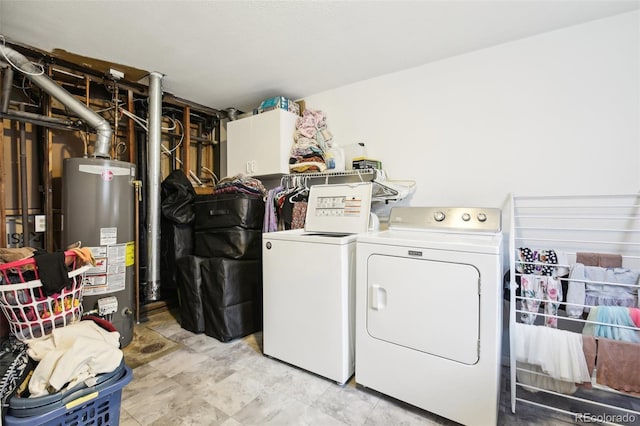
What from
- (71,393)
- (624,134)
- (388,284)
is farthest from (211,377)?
(624,134)

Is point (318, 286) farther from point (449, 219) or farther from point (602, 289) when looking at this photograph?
point (602, 289)

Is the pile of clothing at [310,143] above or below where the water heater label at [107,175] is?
above

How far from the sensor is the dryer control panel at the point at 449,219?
5.57ft

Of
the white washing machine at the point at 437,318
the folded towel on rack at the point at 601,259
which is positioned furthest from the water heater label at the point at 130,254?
the folded towel on rack at the point at 601,259

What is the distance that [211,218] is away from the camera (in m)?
2.58

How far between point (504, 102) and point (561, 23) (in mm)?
506

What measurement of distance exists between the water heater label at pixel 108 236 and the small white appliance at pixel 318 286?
1160mm

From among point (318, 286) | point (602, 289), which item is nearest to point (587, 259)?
point (602, 289)

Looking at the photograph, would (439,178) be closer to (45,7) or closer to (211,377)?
(211,377)

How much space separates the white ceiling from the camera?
1673 millimetres

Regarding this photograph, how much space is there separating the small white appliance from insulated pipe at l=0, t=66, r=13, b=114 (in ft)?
6.93

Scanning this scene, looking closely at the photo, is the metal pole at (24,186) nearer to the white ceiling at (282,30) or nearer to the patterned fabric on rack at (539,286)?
the white ceiling at (282,30)

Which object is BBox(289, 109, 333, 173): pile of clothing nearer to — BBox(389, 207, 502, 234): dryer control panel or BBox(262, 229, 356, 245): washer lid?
BBox(262, 229, 356, 245): washer lid

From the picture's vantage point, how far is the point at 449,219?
1819 mm
